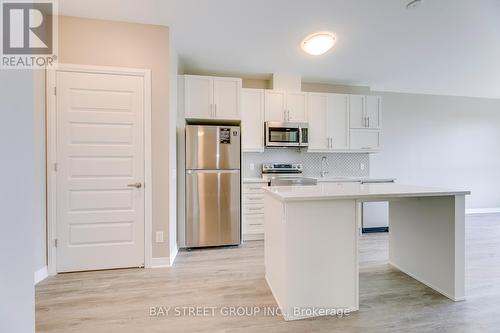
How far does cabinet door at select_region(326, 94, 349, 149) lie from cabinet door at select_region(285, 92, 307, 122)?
44 cm

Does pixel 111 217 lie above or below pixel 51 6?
below

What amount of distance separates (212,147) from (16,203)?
248 centimetres

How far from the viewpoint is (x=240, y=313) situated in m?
1.81

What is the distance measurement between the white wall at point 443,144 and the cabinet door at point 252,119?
99.4 inches

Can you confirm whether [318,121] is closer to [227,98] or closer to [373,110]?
[373,110]

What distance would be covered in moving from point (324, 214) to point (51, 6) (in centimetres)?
319

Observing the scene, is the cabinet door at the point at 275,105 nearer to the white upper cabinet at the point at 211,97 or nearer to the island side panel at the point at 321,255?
the white upper cabinet at the point at 211,97

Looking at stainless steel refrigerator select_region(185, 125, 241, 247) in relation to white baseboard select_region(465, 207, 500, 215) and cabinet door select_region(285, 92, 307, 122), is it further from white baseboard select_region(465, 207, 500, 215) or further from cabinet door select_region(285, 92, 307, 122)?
white baseboard select_region(465, 207, 500, 215)

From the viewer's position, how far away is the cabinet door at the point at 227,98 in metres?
3.50

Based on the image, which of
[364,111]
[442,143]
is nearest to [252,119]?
[364,111]

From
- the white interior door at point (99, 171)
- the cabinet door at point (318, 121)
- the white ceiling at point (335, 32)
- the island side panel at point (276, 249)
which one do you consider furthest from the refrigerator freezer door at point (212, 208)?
the white ceiling at point (335, 32)

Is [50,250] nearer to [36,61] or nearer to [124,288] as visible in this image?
[124,288]

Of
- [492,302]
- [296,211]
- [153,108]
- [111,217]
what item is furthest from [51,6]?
[492,302]

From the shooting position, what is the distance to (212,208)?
3262mm
